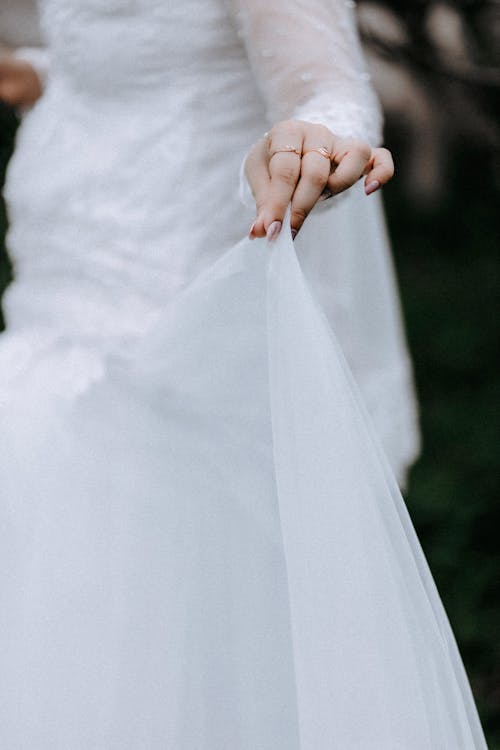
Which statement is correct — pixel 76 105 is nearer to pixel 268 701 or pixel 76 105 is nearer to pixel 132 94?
pixel 132 94

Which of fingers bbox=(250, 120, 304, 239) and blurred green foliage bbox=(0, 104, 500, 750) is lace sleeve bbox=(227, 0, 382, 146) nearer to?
fingers bbox=(250, 120, 304, 239)

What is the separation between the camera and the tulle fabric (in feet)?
2.95

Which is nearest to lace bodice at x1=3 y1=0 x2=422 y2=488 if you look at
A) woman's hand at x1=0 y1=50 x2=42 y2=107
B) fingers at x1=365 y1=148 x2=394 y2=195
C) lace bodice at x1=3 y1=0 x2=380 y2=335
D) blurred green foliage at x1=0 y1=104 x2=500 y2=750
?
lace bodice at x1=3 y1=0 x2=380 y2=335

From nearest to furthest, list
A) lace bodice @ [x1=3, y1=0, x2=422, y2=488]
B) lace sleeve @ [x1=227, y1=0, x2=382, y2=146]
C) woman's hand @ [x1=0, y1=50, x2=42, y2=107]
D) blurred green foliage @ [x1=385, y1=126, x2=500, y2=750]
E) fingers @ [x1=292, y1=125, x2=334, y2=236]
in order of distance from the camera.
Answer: fingers @ [x1=292, y1=125, x2=334, y2=236] < lace sleeve @ [x1=227, y1=0, x2=382, y2=146] < lace bodice @ [x1=3, y1=0, x2=422, y2=488] < woman's hand @ [x1=0, y1=50, x2=42, y2=107] < blurred green foliage @ [x1=385, y1=126, x2=500, y2=750]

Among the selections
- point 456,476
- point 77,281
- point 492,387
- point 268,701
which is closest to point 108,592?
point 268,701

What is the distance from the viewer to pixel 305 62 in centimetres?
101

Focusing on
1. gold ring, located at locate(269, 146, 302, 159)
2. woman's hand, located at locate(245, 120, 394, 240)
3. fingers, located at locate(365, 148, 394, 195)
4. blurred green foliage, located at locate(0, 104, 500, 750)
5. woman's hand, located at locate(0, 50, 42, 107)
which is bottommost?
blurred green foliage, located at locate(0, 104, 500, 750)

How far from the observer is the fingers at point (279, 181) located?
0.89 m

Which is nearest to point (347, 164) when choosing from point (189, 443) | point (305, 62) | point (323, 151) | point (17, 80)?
point (323, 151)

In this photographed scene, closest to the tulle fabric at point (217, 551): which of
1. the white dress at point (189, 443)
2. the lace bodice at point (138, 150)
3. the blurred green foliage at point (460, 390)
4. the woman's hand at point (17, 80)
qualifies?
the white dress at point (189, 443)

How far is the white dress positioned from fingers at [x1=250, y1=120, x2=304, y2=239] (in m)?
0.03

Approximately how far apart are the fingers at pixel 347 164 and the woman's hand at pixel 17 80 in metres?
0.92

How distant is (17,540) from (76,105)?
0.57m

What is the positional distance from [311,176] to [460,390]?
3.15m
